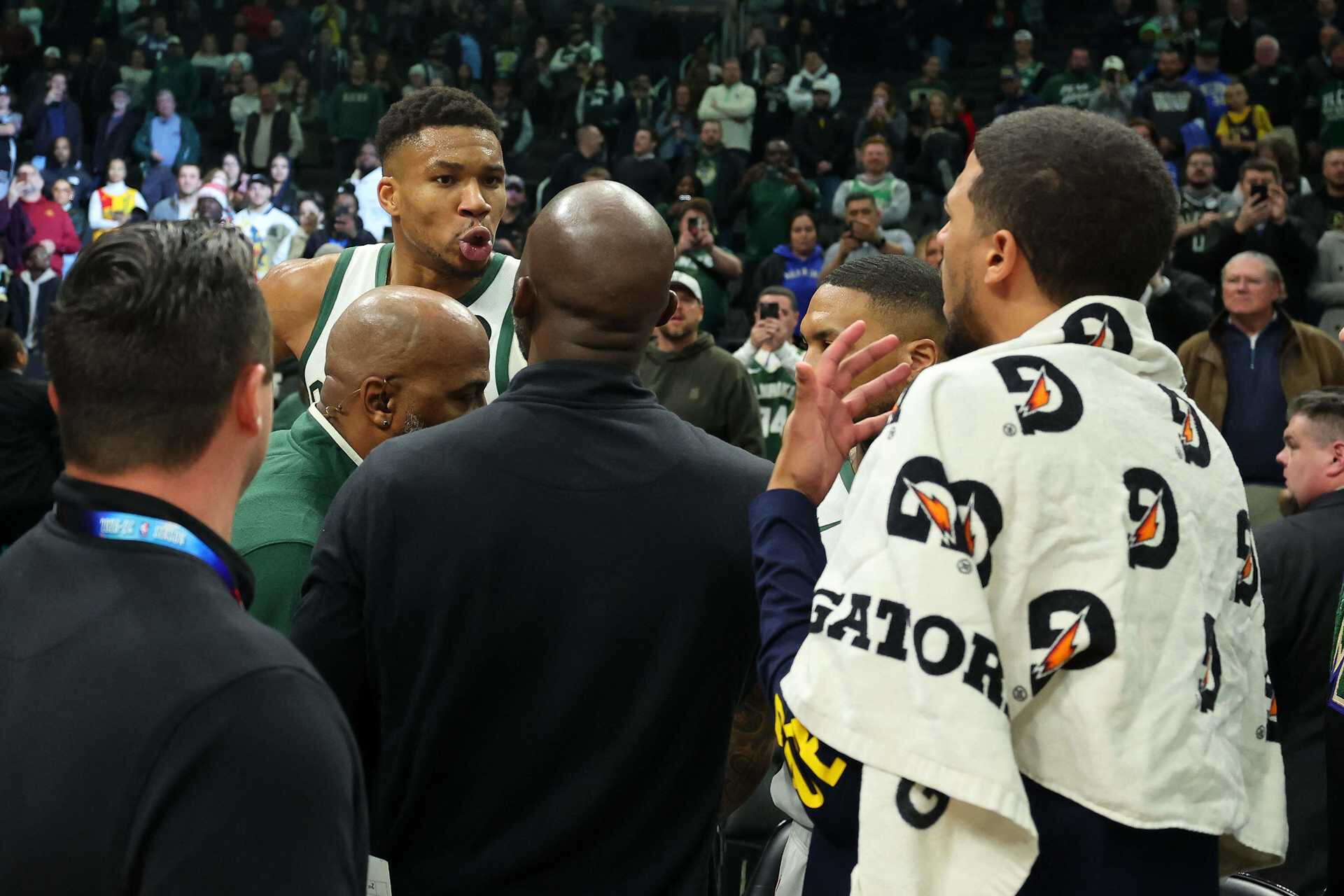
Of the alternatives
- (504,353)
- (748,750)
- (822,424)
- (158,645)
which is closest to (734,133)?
(504,353)

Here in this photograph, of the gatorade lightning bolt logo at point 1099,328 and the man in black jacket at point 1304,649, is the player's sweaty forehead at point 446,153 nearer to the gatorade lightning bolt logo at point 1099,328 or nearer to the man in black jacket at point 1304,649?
the gatorade lightning bolt logo at point 1099,328

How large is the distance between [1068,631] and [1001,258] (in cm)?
52

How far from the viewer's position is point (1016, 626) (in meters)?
1.82

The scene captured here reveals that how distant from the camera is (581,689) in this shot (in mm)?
2105

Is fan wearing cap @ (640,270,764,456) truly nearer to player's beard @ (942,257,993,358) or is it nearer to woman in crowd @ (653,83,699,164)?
player's beard @ (942,257,993,358)

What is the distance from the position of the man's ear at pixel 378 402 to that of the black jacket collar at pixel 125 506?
44.2 inches

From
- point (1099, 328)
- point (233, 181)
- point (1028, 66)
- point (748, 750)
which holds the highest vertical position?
point (1099, 328)

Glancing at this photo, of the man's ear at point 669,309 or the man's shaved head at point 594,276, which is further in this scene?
the man's ear at point 669,309

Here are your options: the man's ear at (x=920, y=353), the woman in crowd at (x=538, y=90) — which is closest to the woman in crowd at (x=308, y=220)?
the woman in crowd at (x=538, y=90)

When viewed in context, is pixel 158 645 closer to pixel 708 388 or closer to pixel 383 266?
pixel 383 266

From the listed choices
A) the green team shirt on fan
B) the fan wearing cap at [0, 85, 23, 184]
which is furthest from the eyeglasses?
the fan wearing cap at [0, 85, 23, 184]

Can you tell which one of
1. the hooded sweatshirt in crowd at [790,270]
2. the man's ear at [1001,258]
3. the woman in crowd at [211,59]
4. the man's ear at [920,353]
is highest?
the man's ear at [1001,258]

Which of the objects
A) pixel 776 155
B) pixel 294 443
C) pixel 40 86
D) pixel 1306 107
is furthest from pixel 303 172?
pixel 294 443

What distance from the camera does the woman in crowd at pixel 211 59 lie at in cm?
2191
